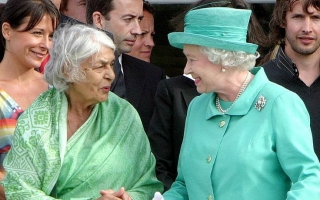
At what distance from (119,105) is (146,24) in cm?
191

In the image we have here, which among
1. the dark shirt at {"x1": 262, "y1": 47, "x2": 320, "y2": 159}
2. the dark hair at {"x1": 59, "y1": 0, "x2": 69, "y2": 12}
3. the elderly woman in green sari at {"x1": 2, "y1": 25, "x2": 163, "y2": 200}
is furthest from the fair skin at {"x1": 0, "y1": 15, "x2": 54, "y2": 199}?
the dark shirt at {"x1": 262, "y1": 47, "x2": 320, "y2": 159}

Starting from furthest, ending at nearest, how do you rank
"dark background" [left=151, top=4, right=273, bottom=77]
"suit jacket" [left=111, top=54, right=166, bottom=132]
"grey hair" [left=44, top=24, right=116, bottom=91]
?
1. "dark background" [left=151, top=4, right=273, bottom=77]
2. "suit jacket" [left=111, top=54, right=166, bottom=132]
3. "grey hair" [left=44, top=24, right=116, bottom=91]

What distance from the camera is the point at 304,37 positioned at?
5.10m

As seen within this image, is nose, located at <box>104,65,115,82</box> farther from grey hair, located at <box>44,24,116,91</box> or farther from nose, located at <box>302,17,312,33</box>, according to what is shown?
nose, located at <box>302,17,312,33</box>

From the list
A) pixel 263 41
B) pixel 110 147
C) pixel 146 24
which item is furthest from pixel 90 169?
pixel 146 24

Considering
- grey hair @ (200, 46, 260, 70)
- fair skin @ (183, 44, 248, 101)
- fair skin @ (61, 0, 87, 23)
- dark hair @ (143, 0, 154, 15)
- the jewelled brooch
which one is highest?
grey hair @ (200, 46, 260, 70)

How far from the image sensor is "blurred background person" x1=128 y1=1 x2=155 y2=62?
21.0 feet

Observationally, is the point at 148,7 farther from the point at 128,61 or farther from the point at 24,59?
the point at 24,59

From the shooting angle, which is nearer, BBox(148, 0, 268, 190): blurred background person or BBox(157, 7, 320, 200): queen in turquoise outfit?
BBox(157, 7, 320, 200): queen in turquoise outfit

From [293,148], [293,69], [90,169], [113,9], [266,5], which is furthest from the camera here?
[266,5]

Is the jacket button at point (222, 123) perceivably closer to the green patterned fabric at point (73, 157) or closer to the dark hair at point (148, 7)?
the green patterned fabric at point (73, 157)

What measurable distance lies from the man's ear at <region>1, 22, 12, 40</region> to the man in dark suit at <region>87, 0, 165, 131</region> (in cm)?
64

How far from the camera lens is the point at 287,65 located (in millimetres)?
5109

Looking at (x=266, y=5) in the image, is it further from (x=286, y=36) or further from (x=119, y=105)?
(x=119, y=105)
